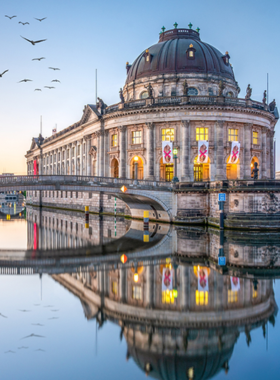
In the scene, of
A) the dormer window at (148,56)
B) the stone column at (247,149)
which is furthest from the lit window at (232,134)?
the dormer window at (148,56)

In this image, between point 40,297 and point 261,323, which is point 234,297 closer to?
point 261,323

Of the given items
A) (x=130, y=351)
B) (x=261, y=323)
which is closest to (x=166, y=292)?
(x=261, y=323)

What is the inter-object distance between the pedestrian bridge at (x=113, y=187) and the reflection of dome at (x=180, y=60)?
24.4 metres

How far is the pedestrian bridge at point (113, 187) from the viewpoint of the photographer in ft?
119

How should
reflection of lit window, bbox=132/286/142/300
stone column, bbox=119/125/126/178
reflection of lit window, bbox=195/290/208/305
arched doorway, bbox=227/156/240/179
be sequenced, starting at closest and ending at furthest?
reflection of lit window, bbox=195/290/208/305
reflection of lit window, bbox=132/286/142/300
arched doorway, bbox=227/156/240/179
stone column, bbox=119/125/126/178

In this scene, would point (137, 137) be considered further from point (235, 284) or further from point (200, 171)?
point (235, 284)

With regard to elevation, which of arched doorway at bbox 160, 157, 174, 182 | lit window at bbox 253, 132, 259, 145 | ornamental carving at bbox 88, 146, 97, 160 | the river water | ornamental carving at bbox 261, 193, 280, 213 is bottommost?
the river water

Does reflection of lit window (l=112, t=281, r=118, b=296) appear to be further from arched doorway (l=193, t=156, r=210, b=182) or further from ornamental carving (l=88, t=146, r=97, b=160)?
ornamental carving (l=88, t=146, r=97, b=160)

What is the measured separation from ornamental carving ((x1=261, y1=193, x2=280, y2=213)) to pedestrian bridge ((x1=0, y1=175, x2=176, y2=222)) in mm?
9744

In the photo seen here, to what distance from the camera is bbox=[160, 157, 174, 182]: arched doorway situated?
51759 millimetres

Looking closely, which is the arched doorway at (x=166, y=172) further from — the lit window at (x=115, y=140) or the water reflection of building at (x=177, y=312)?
the water reflection of building at (x=177, y=312)

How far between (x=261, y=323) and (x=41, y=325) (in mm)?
7243

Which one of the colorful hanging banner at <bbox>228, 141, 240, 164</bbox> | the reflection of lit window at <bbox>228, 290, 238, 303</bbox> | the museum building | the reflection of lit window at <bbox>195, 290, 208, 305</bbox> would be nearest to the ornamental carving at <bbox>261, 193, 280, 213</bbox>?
the museum building

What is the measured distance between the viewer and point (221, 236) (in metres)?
32.0
